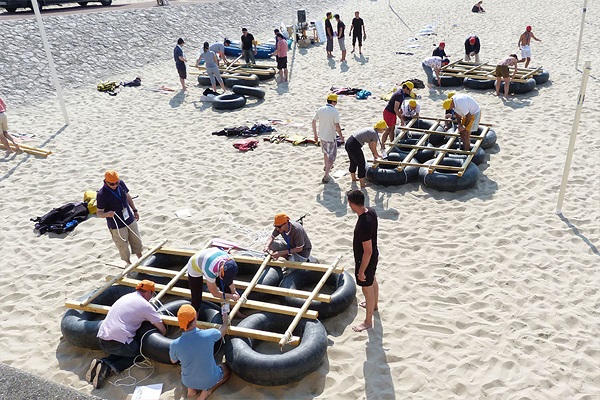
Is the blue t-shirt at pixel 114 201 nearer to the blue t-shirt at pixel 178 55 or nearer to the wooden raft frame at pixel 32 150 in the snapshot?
the wooden raft frame at pixel 32 150

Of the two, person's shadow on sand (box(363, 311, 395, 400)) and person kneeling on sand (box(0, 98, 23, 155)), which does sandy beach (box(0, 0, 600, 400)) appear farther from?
person kneeling on sand (box(0, 98, 23, 155))

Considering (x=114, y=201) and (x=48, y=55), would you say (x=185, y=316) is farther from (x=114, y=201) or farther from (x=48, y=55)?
(x=48, y=55)

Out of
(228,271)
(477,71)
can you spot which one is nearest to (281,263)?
(228,271)

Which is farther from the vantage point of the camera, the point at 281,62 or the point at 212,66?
the point at 281,62

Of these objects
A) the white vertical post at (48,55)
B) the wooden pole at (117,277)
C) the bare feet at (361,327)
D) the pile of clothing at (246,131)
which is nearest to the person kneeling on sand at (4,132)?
the white vertical post at (48,55)

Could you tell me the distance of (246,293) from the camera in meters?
6.11

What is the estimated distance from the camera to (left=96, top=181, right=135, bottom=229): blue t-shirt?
6816mm

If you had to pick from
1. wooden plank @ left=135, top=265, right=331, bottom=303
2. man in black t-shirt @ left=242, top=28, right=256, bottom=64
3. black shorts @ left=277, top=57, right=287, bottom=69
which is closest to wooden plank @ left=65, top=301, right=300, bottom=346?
wooden plank @ left=135, top=265, right=331, bottom=303

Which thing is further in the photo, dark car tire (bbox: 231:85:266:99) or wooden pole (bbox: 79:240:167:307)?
dark car tire (bbox: 231:85:266:99)

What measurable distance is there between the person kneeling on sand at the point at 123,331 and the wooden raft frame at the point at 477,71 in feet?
39.6

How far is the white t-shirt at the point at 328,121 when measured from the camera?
9.34m

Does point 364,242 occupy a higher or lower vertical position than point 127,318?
higher

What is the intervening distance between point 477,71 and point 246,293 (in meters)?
11.8

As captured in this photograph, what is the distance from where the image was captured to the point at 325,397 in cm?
513
